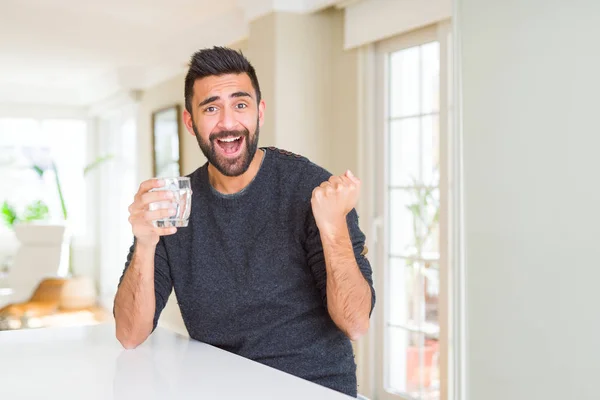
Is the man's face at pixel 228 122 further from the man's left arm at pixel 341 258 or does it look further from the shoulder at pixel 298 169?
the man's left arm at pixel 341 258

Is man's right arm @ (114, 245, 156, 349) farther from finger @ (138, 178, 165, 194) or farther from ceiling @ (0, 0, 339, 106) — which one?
ceiling @ (0, 0, 339, 106)

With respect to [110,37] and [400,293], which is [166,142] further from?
[400,293]

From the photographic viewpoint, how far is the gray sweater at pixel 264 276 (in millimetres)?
1629

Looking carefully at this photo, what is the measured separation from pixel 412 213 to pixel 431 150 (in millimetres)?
358

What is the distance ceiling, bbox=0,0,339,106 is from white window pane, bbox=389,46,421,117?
21.2 inches

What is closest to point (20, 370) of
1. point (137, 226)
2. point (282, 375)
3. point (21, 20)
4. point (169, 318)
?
point (137, 226)

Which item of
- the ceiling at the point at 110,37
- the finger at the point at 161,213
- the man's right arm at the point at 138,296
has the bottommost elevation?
the man's right arm at the point at 138,296

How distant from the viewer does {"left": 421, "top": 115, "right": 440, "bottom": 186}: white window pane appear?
11.9 ft

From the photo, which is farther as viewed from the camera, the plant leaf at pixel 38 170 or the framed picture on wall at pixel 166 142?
the plant leaf at pixel 38 170

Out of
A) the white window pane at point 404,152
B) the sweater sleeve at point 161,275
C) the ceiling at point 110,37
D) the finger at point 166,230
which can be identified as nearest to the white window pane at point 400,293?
the white window pane at point 404,152

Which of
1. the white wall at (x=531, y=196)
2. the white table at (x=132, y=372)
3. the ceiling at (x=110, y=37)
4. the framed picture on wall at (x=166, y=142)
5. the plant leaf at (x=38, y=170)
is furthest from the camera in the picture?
the plant leaf at (x=38, y=170)

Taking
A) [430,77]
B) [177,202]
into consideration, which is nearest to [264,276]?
[177,202]

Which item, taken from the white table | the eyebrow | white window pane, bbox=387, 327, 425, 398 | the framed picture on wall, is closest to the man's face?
the eyebrow

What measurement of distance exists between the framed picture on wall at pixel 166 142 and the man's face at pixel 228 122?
183 inches
